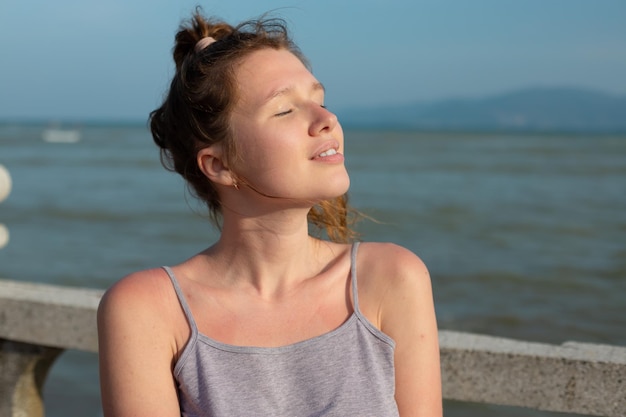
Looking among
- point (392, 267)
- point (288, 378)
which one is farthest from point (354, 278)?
point (288, 378)

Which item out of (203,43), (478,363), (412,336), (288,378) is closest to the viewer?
(288,378)

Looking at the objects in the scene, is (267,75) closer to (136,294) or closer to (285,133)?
(285,133)

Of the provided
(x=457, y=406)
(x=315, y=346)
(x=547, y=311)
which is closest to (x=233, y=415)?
(x=315, y=346)

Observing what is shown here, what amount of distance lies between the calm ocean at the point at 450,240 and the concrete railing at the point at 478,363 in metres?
0.61

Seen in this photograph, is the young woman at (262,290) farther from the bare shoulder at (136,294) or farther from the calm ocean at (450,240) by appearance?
the calm ocean at (450,240)

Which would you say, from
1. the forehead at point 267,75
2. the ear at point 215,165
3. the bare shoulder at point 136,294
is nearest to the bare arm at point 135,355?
the bare shoulder at point 136,294

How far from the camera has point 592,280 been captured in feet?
27.0

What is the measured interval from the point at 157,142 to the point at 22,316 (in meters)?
0.85

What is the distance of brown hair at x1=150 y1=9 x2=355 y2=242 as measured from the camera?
215 centimetres

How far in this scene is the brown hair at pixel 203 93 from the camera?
215cm

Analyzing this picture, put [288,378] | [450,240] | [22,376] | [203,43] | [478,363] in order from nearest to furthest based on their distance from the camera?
[288,378] < [203,43] < [478,363] < [22,376] < [450,240]

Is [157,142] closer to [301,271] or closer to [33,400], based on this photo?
[301,271]

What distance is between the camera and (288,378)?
→ 6.60 ft

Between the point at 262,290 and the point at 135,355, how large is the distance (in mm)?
366
